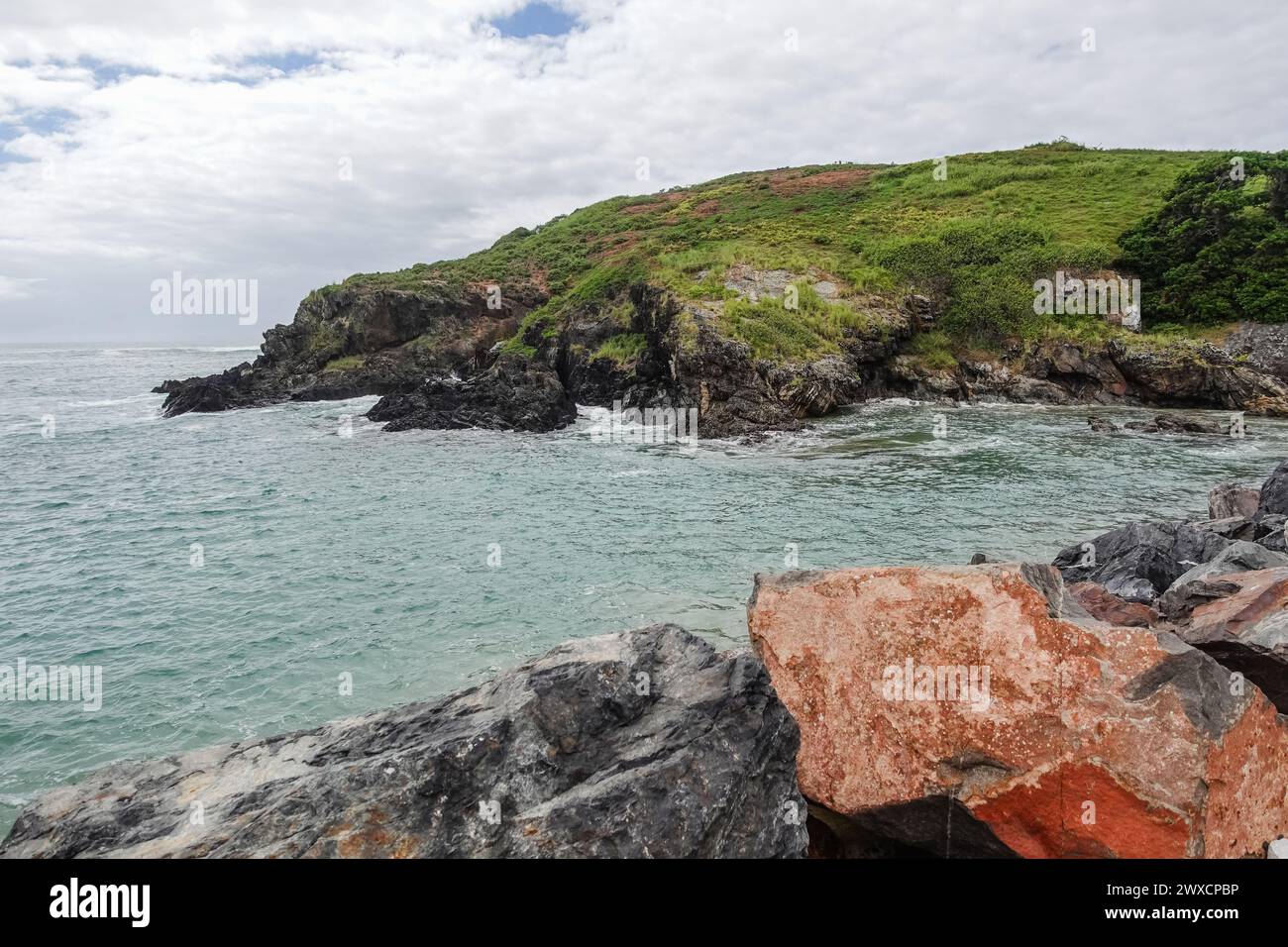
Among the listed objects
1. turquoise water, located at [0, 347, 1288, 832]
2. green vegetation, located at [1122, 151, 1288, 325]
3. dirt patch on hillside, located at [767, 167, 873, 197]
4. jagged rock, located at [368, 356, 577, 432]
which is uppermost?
dirt patch on hillside, located at [767, 167, 873, 197]

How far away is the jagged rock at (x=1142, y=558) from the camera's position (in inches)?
503

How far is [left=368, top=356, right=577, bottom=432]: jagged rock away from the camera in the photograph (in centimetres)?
3919

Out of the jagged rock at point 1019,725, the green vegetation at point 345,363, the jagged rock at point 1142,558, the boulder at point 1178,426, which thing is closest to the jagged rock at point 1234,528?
the jagged rock at point 1142,558

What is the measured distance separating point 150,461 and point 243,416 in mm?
14914

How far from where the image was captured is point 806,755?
6.91m

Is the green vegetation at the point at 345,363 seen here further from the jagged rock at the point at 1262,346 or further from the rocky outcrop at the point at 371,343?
the jagged rock at the point at 1262,346

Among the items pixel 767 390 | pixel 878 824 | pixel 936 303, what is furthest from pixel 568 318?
pixel 878 824

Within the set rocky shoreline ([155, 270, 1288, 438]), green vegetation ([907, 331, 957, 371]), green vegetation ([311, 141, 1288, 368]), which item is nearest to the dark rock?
rocky shoreline ([155, 270, 1288, 438])

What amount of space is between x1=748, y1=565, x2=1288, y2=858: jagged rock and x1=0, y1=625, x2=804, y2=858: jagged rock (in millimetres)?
1207

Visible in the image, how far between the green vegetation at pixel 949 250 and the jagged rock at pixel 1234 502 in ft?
75.1

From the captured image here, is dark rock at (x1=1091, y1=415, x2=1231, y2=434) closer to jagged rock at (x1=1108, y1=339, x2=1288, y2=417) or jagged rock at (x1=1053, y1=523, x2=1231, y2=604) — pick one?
jagged rock at (x1=1108, y1=339, x2=1288, y2=417)

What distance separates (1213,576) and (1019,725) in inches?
284
